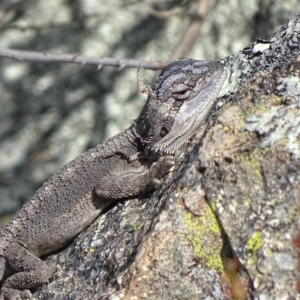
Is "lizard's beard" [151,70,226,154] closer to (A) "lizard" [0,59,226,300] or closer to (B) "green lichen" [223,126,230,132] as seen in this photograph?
(A) "lizard" [0,59,226,300]

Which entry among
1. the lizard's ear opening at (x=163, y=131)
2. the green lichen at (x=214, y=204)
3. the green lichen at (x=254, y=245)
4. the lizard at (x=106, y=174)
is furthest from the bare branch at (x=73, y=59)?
the green lichen at (x=254, y=245)

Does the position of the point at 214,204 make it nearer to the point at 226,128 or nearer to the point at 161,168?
the point at 226,128

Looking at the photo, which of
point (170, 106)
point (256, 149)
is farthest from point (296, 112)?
point (170, 106)

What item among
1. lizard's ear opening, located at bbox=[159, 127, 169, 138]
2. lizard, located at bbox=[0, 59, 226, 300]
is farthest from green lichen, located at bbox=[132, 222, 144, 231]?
lizard's ear opening, located at bbox=[159, 127, 169, 138]

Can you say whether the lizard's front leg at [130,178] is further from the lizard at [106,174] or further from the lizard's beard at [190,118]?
the lizard's beard at [190,118]

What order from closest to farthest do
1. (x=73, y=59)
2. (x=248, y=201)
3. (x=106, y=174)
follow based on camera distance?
(x=248, y=201)
(x=106, y=174)
(x=73, y=59)

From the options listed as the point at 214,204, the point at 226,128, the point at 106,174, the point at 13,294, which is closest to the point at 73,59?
the point at 106,174
